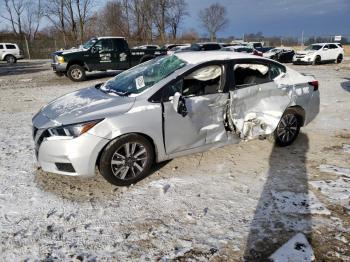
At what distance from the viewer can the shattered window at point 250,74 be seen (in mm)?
4755

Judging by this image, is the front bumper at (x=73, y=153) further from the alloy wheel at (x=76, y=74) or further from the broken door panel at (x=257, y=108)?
the alloy wheel at (x=76, y=74)

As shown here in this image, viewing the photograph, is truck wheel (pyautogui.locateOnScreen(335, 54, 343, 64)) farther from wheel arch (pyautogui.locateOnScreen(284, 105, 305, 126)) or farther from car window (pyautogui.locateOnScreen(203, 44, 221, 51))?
wheel arch (pyautogui.locateOnScreen(284, 105, 305, 126))

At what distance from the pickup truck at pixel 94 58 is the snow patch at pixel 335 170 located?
11594 millimetres

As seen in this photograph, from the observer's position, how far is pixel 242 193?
3.90 metres

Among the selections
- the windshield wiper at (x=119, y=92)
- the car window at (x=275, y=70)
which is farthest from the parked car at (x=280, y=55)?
the windshield wiper at (x=119, y=92)

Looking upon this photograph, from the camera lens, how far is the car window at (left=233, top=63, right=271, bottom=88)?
4.74 metres

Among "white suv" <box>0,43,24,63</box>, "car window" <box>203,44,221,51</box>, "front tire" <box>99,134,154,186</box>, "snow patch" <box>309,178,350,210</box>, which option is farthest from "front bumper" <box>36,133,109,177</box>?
"white suv" <box>0,43,24,63</box>

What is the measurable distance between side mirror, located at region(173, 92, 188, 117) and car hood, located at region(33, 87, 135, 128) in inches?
21.0

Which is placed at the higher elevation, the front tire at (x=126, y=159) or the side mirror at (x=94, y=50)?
the side mirror at (x=94, y=50)

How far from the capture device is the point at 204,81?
4609 millimetres

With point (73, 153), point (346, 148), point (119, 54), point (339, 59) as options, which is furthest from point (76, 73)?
point (339, 59)

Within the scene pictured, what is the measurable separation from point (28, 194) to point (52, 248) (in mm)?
1162

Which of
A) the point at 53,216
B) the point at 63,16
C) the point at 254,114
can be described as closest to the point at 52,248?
the point at 53,216

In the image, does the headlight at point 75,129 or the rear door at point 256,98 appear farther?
the rear door at point 256,98
